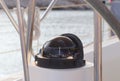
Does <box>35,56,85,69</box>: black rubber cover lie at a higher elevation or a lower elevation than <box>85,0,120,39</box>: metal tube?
lower

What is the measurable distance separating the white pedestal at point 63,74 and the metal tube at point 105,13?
0.42 feet

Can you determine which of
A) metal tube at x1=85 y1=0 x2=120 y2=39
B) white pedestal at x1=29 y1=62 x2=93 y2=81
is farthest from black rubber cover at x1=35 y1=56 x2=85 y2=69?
metal tube at x1=85 y1=0 x2=120 y2=39

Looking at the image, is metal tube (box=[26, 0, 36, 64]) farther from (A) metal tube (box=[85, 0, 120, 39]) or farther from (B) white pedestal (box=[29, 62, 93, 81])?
(A) metal tube (box=[85, 0, 120, 39])

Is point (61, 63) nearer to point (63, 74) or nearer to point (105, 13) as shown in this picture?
point (63, 74)

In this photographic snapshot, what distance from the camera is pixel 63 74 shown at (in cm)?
44

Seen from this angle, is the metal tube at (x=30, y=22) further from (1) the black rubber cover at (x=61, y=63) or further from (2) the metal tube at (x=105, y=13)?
(2) the metal tube at (x=105, y=13)

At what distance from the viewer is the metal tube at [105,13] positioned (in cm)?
33

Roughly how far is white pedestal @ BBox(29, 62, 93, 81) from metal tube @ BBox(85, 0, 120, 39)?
5.0 inches

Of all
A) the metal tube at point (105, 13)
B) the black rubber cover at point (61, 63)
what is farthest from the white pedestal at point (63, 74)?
the metal tube at point (105, 13)

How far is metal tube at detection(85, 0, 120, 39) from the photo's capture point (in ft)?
1.07

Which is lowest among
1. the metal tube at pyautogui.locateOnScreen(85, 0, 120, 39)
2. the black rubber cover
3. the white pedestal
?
the white pedestal

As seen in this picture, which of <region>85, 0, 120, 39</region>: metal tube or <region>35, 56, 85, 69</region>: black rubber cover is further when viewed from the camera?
<region>35, 56, 85, 69</region>: black rubber cover

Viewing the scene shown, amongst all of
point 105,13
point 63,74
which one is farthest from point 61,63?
point 105,13

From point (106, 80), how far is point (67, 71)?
38 centimetres
